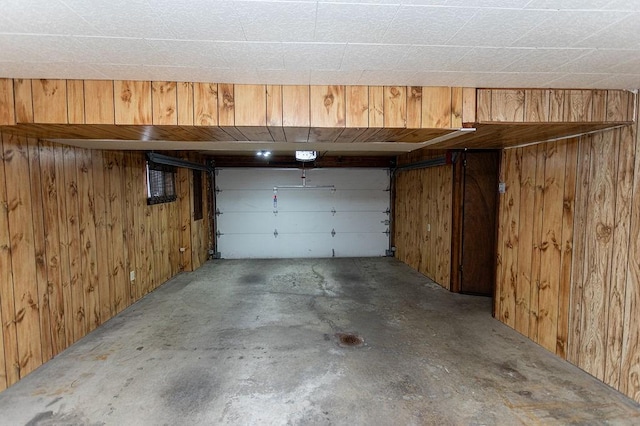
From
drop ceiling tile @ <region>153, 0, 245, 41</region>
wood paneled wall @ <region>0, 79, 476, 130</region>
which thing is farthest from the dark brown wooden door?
drop ceiling tile @ <region>153, 0, 245, 41</region>

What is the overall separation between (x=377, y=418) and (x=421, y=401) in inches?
14.0

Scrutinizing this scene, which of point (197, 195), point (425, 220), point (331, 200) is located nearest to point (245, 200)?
point (197, 195)

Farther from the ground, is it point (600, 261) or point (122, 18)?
point (122, 18)

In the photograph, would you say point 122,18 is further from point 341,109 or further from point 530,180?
point 530,180

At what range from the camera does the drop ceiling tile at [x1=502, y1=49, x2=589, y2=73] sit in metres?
1.52

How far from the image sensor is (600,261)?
2.38 metres

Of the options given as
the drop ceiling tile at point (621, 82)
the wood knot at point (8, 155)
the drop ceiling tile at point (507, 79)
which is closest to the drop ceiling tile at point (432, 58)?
the drop ceiling tile at point (507, 79)

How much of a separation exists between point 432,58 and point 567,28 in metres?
0.52

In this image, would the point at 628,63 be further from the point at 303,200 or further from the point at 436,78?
the point at 303,200

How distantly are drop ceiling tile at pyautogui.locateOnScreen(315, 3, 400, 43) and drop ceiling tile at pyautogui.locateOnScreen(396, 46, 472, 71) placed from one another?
0.25 metres

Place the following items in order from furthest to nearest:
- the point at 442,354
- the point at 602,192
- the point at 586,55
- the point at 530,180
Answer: the point at 530,180
the point at 442,354
the point at 602,192
the point at 586,55

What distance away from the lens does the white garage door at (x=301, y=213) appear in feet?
22.2

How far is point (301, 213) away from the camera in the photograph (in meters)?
6.84

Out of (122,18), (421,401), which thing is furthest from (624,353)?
(122,18)
